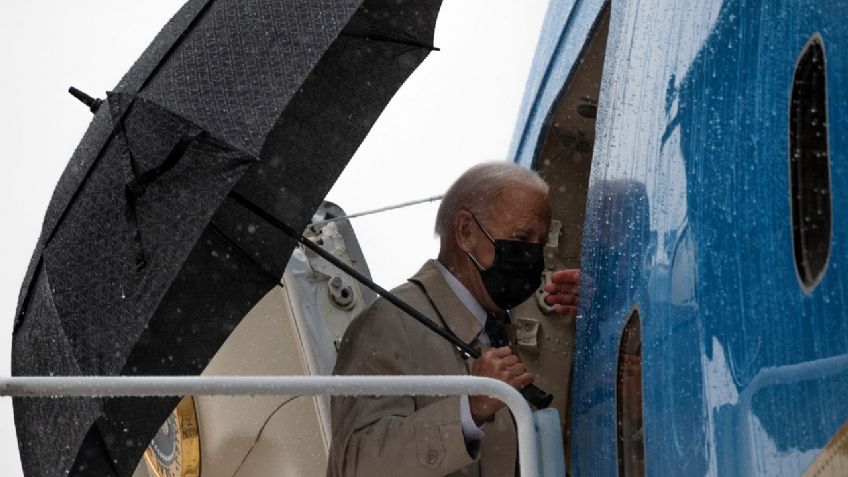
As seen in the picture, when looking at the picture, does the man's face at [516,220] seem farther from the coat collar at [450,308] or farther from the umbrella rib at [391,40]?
the umbrella rib at [391,40]

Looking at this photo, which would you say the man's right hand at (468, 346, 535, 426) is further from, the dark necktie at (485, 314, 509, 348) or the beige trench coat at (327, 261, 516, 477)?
the dark necktie at (485, 314, 509, 348)

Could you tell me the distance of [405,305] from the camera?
3033 mm

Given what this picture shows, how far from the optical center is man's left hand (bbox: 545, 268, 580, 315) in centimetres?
351

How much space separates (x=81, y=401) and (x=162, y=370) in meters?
0.18

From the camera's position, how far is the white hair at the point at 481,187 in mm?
3260

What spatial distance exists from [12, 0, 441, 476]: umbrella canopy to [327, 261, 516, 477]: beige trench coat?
0.27 metres

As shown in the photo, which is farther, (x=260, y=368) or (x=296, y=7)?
(x=260, y=368)

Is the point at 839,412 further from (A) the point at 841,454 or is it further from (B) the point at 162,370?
(B) the point at 162,370

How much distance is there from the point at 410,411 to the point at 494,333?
1.23 ft

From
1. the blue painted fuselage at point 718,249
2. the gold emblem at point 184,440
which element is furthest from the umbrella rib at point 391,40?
the gold emblem at point 184,440

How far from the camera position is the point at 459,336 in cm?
315

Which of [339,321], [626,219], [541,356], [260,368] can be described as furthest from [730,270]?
[260,368]

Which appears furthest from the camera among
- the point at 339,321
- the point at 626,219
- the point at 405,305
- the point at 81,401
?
the point at 339,321

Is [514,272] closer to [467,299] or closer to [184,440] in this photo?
[467,299]
